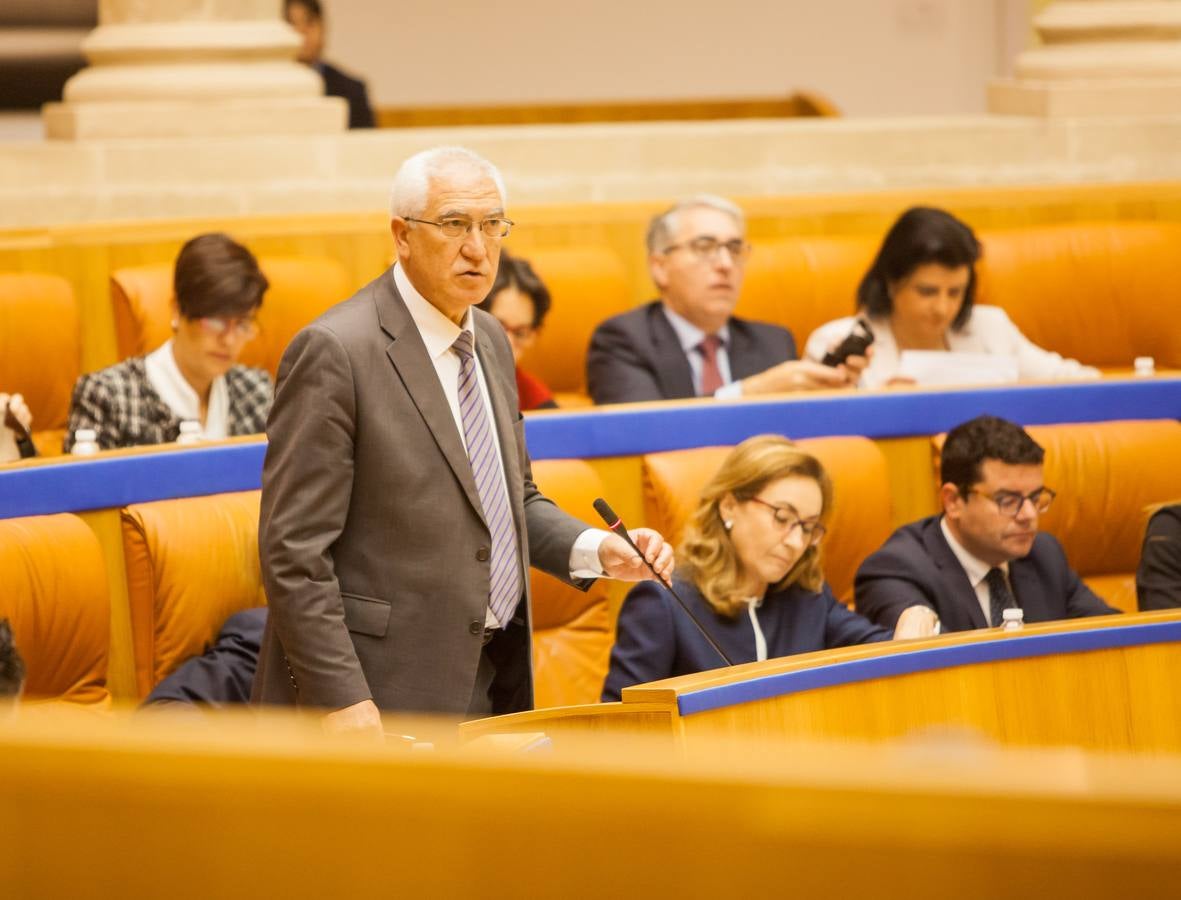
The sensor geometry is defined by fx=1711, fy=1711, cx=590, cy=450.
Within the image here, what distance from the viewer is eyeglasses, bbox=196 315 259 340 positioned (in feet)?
10.5

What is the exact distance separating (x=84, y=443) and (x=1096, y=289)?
2841 mm

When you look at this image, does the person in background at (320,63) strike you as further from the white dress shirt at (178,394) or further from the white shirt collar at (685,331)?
the white dress shirt at (178,394)

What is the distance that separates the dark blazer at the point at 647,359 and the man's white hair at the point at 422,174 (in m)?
1.56

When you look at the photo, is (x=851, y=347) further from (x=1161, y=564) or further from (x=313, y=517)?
(x=313, y=517)

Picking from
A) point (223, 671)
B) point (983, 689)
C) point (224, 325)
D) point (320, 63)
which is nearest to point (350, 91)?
point (320, 63)

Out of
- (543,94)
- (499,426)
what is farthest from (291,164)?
(543,94)

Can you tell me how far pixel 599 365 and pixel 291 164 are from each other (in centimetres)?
129

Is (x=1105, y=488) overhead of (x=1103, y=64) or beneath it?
beneath

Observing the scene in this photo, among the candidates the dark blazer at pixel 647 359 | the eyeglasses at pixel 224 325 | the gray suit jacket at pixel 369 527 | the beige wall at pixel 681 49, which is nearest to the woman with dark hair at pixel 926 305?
the dark blazer at pixel 647 359

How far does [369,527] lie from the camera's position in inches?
81.1

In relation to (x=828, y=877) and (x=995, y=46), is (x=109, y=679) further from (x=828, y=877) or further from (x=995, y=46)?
(x=995, y=46)

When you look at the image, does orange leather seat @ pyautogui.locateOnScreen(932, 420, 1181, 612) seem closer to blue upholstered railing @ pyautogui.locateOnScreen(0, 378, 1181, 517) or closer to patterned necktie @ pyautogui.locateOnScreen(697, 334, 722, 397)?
blue upholstered railing @ pyautogui.locateOnScreen(0, 378, 1181, 517)

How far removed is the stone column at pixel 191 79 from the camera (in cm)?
455

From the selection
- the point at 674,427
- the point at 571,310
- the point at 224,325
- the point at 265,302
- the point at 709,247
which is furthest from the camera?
the point at 571,310
